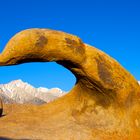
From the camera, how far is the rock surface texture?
923 centimetres

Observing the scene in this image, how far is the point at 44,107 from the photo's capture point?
11.3 meters

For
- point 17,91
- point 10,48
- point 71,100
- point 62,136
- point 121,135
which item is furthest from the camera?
point 17,91

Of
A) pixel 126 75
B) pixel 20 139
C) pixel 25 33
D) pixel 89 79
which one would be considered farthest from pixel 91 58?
pixel 20 139

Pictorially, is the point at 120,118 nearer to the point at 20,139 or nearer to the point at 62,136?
the point at 62,136

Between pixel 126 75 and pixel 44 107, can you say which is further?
pixel 44 107

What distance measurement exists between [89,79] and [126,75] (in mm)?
1054

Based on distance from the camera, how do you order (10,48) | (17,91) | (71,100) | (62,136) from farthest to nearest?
(17,91) → (71,100) → (62,136) → (10,48)

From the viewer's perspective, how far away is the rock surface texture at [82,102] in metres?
9.23

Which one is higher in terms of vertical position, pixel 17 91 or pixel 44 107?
pixel 17 91

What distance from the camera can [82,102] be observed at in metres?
10.9

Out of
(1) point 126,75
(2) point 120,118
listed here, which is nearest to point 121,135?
(2) point 120,118

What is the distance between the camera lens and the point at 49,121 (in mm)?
10461

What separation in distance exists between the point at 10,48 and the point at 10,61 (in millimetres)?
283

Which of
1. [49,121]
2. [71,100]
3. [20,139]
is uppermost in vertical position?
[71,100]
